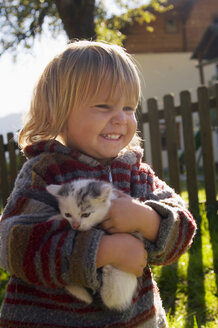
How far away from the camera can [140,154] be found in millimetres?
2262

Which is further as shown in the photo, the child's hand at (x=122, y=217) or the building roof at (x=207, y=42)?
the building roof at (x=207, y=42)

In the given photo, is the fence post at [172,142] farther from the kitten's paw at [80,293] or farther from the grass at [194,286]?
the kitten's paw at [80,293]

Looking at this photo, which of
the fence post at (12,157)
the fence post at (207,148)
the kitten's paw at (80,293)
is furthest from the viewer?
the fence post at (12,157)

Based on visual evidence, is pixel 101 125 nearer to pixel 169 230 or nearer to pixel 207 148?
pixel 169 230

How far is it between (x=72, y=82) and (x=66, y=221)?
0.74 m

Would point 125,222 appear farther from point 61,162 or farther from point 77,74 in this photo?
point 77,74

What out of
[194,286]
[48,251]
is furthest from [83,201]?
[194,286]

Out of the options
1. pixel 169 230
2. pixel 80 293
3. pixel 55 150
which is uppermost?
pixel 55 150

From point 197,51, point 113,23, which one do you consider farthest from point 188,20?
point 113,23

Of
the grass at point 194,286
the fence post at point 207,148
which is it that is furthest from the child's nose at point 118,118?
the fence post at point 207,148

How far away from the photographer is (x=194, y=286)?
3.55 m

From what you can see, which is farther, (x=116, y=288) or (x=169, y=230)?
(x=169, y=230)

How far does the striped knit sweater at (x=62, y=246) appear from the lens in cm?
155

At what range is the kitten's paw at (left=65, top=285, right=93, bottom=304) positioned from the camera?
164 centimetres
